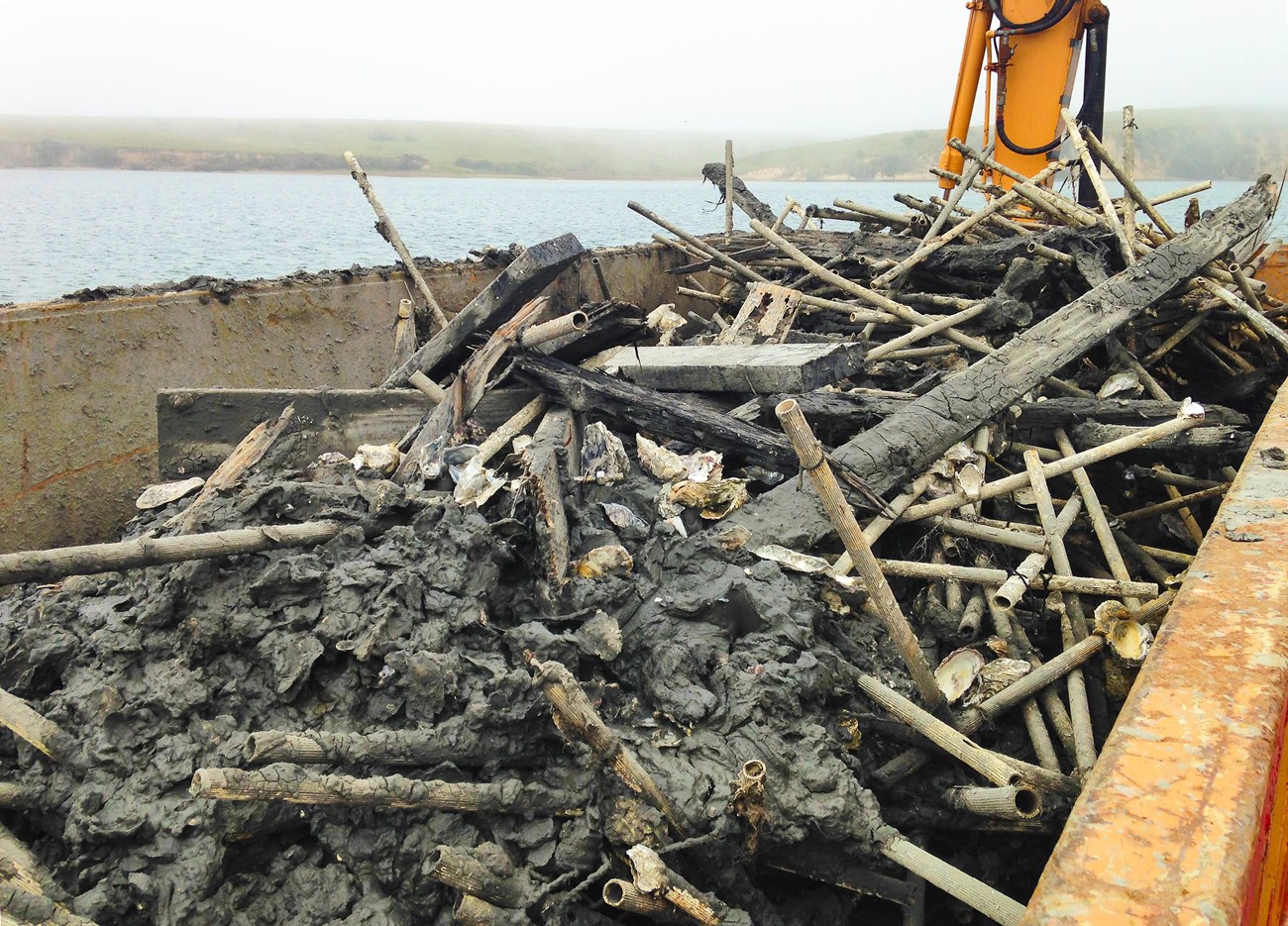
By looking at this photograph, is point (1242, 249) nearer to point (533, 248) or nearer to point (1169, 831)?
point (533, 248)

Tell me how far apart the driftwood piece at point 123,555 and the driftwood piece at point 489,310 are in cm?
217

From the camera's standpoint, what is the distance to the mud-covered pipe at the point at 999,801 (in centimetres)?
229

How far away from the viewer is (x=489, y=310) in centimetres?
487

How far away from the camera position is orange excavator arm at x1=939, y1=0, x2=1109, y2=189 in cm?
909

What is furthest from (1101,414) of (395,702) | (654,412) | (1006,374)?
(395,702)

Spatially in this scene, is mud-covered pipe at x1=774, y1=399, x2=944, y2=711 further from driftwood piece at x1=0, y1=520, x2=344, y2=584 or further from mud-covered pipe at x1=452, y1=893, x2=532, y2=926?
driftwood piece at x1=0, y1=520, x2=344, y2=584

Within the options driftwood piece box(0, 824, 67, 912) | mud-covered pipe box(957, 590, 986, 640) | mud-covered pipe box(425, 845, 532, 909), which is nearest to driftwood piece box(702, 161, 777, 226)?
mud-covered pipe box(957, 590, 986, 640)

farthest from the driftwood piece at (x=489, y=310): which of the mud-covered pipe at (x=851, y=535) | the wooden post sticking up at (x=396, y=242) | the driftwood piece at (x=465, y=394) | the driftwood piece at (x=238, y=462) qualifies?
the mud-covered pipe at (x=851, y=535)

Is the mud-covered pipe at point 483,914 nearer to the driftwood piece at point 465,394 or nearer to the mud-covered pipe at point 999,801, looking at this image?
the mud-covered pipe at point 999,801

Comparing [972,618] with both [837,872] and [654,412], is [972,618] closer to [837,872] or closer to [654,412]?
[837,872]

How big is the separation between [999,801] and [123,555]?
2.81 m

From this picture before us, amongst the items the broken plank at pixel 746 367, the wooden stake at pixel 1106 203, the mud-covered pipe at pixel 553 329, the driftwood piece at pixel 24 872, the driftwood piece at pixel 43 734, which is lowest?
the driftwood piece at pixel 24 872

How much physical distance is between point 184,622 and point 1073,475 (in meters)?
3.94

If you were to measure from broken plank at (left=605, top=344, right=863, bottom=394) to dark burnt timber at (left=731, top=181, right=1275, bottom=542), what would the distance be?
0.55 metres
